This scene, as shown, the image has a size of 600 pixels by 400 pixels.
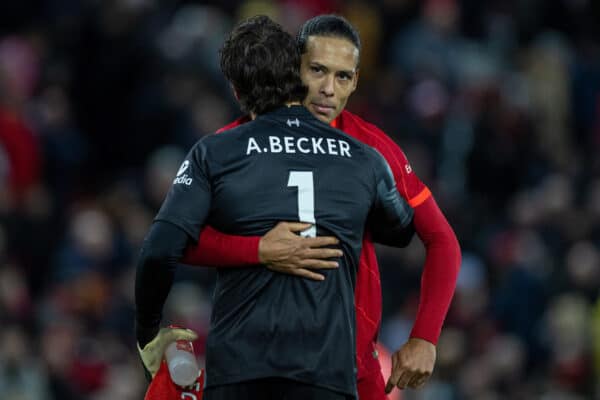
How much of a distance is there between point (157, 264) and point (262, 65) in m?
0.67

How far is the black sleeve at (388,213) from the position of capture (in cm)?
444

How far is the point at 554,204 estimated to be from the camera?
11.4m

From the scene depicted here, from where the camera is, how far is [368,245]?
4742 mm

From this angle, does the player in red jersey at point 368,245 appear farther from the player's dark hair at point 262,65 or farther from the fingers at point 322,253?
the player's dark hair at point 262,65

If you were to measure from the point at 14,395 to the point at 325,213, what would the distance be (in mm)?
5034

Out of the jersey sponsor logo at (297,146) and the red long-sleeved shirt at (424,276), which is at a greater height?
the jersey sponsor logo at (297,146)

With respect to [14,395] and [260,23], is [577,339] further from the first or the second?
[260,23]

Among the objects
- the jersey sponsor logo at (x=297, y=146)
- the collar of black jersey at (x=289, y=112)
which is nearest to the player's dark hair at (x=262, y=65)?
the collar of black jersey at (x=289, y=112)

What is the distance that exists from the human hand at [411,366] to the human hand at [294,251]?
0.53 metres

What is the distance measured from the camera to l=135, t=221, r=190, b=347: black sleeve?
4234 millimetres

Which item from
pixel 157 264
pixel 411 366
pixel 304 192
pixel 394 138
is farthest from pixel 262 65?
pixel 394 138

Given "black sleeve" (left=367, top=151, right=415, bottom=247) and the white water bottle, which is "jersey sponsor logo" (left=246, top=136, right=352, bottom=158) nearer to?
"black sleeve" (left=367, top=151, right=415, bottom=247)

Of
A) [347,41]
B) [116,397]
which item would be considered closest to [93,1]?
[116,397]

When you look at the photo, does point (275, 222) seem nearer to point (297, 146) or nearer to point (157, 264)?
point (297, 146)
